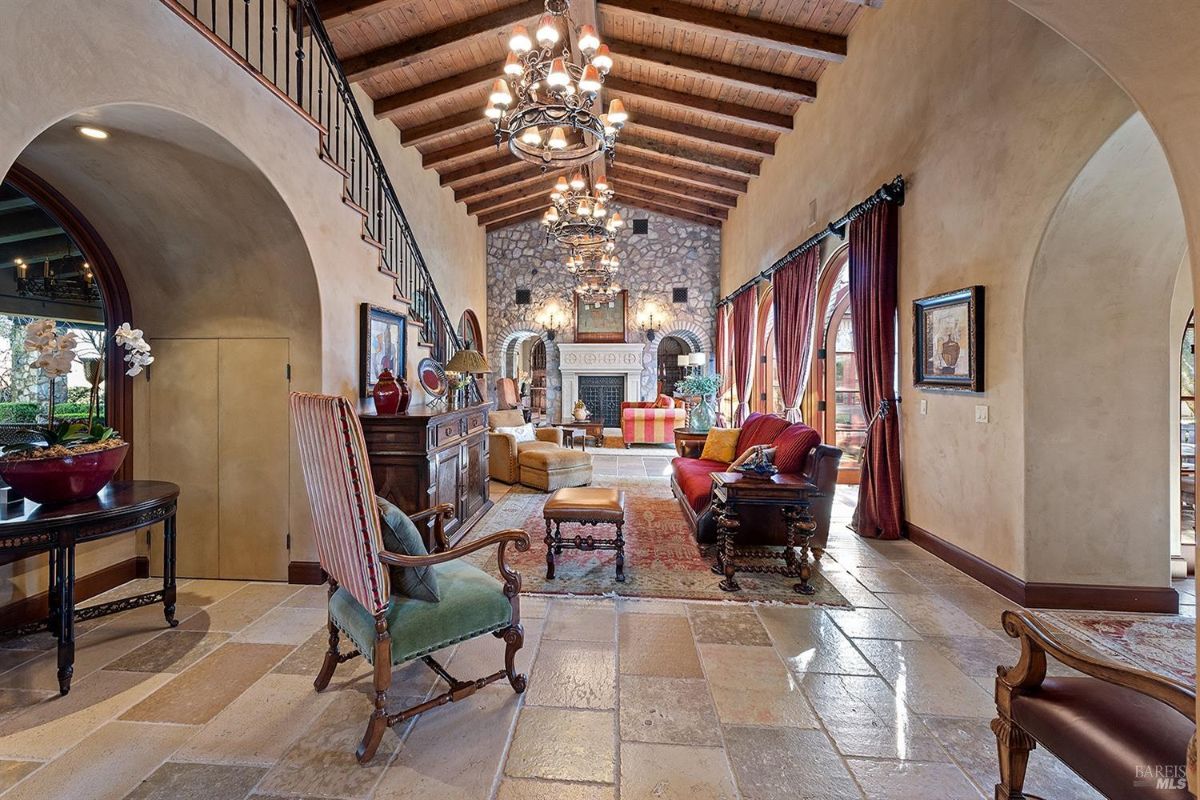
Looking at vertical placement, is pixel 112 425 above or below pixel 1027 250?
below

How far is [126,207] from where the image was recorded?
2.87 m

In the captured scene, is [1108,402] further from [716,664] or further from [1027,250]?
[716,664]

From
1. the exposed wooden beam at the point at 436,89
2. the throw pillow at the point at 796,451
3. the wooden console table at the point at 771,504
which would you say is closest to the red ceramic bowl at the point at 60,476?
the wooden console table at the point at 771,504

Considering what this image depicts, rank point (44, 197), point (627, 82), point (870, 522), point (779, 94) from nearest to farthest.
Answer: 1. point (44, 197)
2. point (870, 522)
3. point (779, 94)
4. point (627, 82)

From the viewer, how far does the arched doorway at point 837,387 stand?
635 centimetres

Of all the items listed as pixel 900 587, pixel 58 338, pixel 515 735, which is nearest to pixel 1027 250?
pixel 900 587

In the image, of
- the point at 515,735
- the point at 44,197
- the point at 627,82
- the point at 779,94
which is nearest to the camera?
the point at 515,735

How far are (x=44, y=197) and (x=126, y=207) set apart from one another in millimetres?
340

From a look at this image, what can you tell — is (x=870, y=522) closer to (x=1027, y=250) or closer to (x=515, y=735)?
(x=1027, y=250)

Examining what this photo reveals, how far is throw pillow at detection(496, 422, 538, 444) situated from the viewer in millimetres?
6477

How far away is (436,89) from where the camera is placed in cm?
602

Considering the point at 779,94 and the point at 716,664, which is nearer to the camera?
the point at 716,664

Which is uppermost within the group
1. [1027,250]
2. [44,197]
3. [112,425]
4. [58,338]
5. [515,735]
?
[44,197]

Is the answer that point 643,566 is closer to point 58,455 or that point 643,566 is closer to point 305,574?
point 305,574
